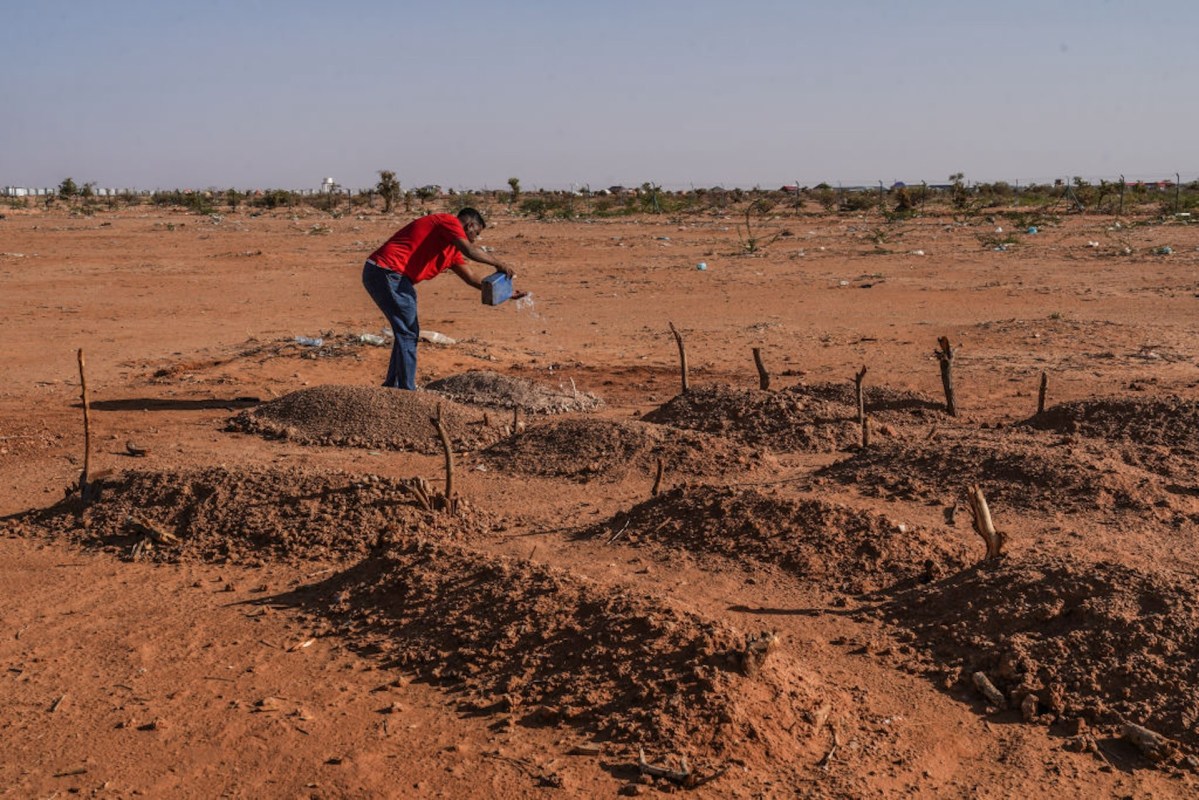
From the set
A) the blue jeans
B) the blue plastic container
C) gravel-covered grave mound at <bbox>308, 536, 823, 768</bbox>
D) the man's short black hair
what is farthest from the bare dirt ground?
the man's short black hair

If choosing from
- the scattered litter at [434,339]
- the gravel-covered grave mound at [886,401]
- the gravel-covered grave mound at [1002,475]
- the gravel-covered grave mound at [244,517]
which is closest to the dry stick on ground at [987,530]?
the gravel-covered grave mound at [1002,475]

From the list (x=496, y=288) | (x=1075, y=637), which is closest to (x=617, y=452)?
(x=496, y=288)

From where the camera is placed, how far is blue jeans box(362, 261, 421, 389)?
7680 millimetres

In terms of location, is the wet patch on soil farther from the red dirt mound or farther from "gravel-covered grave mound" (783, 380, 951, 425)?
"gravel-covered grave mound" (783, 380, 951, 425)

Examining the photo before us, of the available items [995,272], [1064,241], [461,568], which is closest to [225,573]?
[461,568]

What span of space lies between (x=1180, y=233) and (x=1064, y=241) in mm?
2125

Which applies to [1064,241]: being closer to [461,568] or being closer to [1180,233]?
[1180,233]

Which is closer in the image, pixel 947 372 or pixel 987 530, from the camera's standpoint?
pixel 987 530

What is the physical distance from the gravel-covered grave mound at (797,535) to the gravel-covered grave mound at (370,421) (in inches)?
76.4

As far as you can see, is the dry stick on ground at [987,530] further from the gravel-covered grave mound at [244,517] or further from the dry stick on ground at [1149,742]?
the gravel-covered grave mound at [244,517]

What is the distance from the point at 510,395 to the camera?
313 inches

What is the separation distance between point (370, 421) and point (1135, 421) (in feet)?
14.0

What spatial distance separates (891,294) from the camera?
13.8m

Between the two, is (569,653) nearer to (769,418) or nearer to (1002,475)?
(1002,475)
